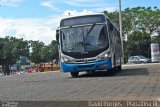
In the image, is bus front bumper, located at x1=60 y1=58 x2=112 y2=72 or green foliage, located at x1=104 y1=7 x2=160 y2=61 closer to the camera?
bus front bumper, located at x1=60 y1=58 x2=112 y2=72

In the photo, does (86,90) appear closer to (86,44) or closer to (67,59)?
(86,44)

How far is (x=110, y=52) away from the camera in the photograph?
23.9m

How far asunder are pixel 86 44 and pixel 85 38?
1.05ft

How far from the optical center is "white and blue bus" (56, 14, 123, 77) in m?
23.7

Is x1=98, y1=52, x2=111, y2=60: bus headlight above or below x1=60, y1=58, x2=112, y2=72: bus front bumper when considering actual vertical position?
above

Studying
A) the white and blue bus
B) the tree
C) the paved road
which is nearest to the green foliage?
the tree

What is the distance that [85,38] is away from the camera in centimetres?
2378

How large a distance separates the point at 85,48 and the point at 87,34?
2.48 ft

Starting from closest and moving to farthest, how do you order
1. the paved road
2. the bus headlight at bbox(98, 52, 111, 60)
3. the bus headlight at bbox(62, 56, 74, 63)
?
the paved road
the bus headlight at bbox(98, 52, 111, 60)
the bus headlight at bbox(62, 56, 74, 63)

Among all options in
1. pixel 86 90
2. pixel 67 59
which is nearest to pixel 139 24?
pixel 67 59

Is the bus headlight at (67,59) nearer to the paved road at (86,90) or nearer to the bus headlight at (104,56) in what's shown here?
the bus headlight at (104,56)

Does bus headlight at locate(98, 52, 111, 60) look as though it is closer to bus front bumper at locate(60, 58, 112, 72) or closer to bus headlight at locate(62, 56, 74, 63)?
bus front bumper at locate(60, 58, 112, 72)

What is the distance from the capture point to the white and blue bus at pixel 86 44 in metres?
23.7

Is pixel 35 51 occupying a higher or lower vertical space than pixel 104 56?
lower
